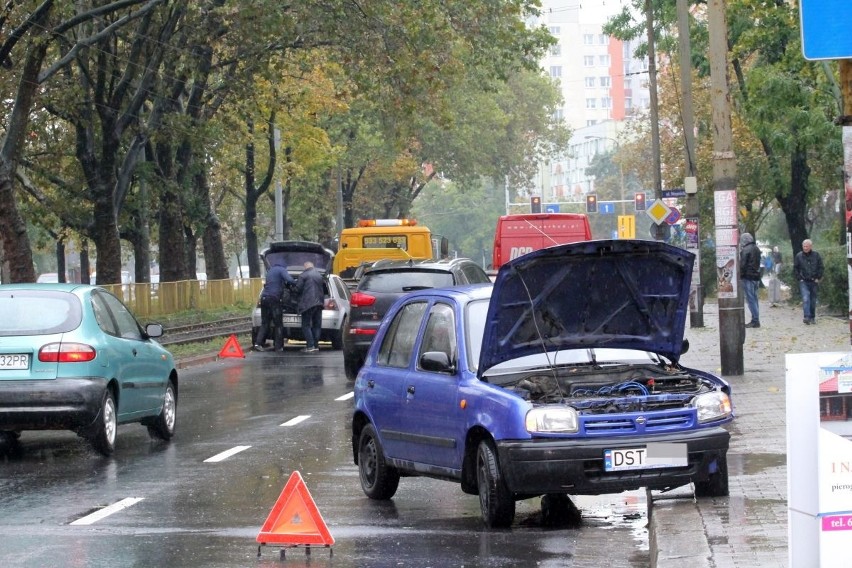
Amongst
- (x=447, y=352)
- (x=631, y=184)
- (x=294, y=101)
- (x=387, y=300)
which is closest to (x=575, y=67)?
(x=631, y=184)

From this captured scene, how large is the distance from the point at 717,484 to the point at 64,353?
6.24 m

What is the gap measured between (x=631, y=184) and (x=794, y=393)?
142 metres

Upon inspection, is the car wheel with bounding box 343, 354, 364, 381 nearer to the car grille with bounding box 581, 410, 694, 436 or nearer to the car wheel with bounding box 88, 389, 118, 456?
the car wheel with bounding box 88, 389, 118, 456

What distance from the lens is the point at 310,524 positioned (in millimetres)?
8500

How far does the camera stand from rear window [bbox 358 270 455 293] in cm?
2147

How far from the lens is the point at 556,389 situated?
30.6ft

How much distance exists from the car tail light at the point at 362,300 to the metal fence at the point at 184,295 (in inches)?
572

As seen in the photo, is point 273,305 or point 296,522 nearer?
point 296,522

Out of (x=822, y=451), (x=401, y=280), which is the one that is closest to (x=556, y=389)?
(x=822, y=451)

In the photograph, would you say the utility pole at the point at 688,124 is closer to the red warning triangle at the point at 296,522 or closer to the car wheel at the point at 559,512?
the car wheel at the point at 559,512

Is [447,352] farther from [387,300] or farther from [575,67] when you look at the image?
[575,67]

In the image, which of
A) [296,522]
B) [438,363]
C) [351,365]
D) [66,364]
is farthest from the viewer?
[351,365]


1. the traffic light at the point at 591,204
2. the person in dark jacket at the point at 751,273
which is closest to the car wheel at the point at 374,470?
the person in dark jacket at the point at 751,273

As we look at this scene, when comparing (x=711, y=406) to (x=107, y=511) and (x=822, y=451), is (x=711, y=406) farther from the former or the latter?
(x=107, y=511)
